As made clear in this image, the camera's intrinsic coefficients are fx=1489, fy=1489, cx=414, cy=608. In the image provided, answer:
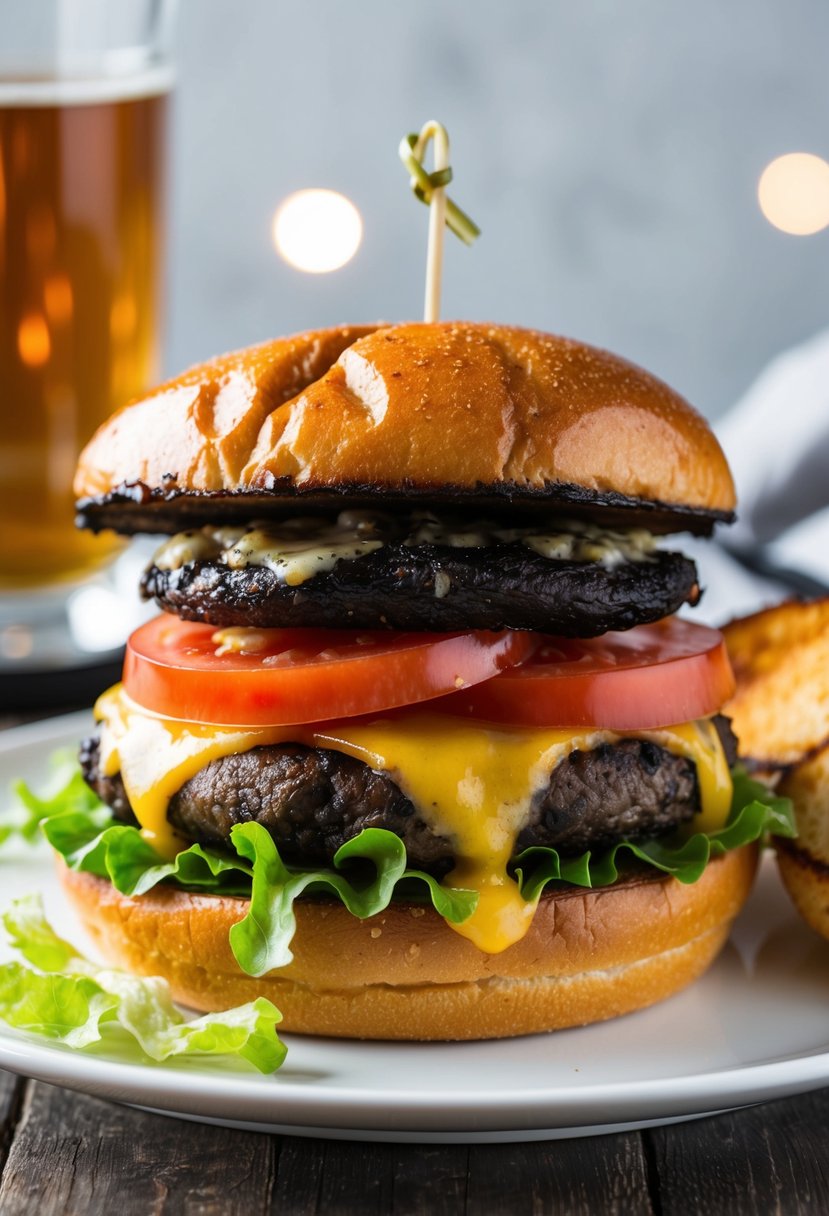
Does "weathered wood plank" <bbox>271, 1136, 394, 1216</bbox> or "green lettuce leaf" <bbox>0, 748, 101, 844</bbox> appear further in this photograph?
"green lettuce leaf" <bbox>0, 748, 101, 844</bbox>

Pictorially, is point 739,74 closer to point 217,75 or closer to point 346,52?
point 346,52

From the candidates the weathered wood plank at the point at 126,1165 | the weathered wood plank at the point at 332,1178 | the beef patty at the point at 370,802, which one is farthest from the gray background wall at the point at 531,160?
the weathered wood plank at the point at 332,1178

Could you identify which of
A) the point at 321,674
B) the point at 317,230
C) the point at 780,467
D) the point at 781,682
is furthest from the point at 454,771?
the point at 317,230

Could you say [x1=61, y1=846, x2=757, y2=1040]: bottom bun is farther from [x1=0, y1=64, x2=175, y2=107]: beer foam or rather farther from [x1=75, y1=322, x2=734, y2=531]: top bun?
[x1=0, y1=64, x2=175, y2=107]: beer foam

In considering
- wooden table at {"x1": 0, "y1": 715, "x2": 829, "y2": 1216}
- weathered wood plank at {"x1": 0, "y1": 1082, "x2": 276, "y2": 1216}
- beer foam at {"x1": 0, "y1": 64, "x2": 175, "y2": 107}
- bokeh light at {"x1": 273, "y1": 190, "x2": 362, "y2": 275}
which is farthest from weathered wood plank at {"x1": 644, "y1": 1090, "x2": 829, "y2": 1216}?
bokeh light at {"x1": 273, "y1": 190, "x2": 362, "y2": 275}

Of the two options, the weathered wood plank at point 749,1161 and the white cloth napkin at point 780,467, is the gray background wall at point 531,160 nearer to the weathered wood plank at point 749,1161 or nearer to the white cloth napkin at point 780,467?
the white cloth napkin at point 780,467

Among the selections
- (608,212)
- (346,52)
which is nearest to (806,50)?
(608,212)
